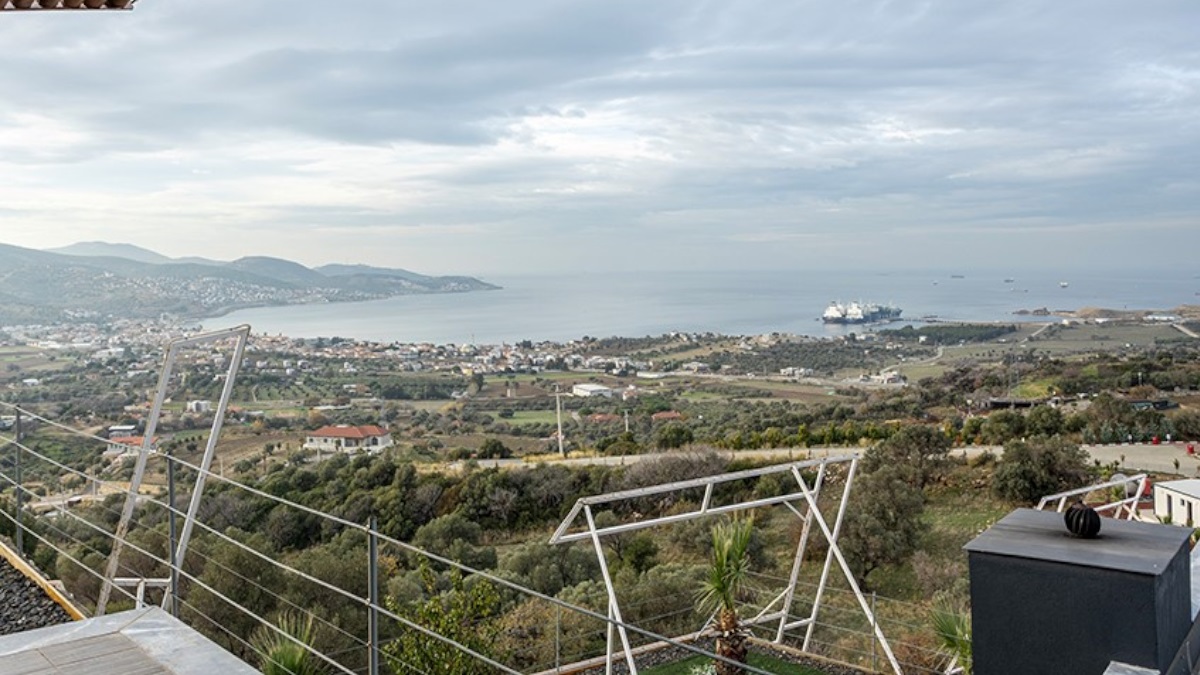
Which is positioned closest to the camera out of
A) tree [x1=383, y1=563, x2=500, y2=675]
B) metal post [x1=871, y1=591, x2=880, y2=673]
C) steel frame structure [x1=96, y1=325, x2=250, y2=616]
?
steel frame structure [x1=96, y1=325, x2=250, y2=616]

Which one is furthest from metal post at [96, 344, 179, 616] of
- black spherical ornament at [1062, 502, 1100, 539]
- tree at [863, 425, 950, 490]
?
tree at [863, 425, 950, 490]

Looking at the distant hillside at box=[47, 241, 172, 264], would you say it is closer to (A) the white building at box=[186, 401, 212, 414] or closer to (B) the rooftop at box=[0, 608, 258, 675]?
(A) the white building at box=[186, 401, 212, 414]

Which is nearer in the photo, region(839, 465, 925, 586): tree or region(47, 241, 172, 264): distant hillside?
region(839, 465, 925, 586): tree

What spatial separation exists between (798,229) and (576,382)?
1237cm

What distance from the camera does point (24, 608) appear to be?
12.2 ft

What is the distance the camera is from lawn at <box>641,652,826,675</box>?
7348mm

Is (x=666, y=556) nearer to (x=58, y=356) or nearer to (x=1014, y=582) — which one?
(x=1014, y=582)

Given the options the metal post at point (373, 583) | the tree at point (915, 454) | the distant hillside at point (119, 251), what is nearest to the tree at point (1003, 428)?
the tree at point (915, 454)

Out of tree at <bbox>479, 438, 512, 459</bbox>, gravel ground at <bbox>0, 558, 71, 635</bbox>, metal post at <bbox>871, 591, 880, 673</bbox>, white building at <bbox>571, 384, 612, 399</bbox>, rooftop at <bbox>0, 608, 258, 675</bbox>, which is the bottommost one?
white building at <bbox>571, 384, 612, 399</bbox>

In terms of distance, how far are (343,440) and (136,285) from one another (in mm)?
17558

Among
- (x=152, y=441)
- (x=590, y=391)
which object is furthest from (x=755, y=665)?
(x=590, y=391)

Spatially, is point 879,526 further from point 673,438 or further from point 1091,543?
point 1091,543

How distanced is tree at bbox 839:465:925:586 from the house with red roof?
43.3 ft

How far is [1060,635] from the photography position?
75.7 inches
